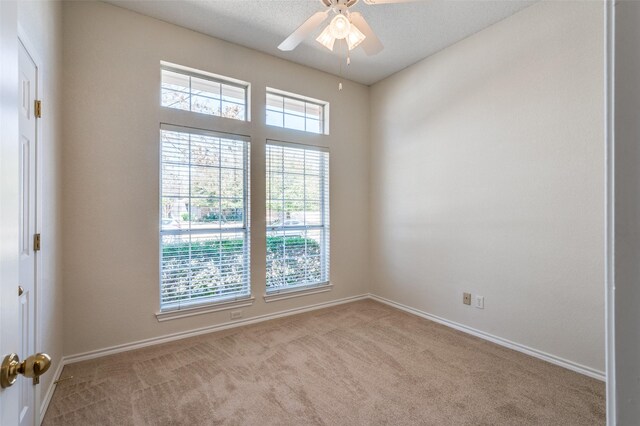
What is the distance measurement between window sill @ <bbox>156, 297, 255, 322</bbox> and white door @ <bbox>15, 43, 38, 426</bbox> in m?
1.16

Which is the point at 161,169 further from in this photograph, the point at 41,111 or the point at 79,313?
the point at 79,313

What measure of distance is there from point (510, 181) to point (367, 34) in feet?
5.95

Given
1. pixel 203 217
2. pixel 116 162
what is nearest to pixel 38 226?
pixel 116 162

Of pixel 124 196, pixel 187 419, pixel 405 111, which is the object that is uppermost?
pixel 405 111

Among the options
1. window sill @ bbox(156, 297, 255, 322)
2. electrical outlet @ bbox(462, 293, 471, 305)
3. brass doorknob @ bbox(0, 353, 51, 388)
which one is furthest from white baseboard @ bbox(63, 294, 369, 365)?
brass doorknob @ bbox(0, 353, 51, 388)

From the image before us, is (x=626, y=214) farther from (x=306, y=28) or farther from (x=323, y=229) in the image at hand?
(x=323, y=229)

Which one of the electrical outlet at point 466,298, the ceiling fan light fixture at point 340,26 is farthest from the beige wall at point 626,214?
the electrical outlet at point 466,298

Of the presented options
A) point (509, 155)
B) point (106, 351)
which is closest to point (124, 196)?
point (106, 351)

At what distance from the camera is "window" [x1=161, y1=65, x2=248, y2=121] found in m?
2.97

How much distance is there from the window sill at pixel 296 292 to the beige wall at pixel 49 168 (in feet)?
5.94

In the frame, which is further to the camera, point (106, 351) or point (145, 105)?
point (145, 105)

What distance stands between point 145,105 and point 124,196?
2.77 ft

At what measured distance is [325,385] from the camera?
2176 millimetres

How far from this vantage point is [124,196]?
2688 mm
